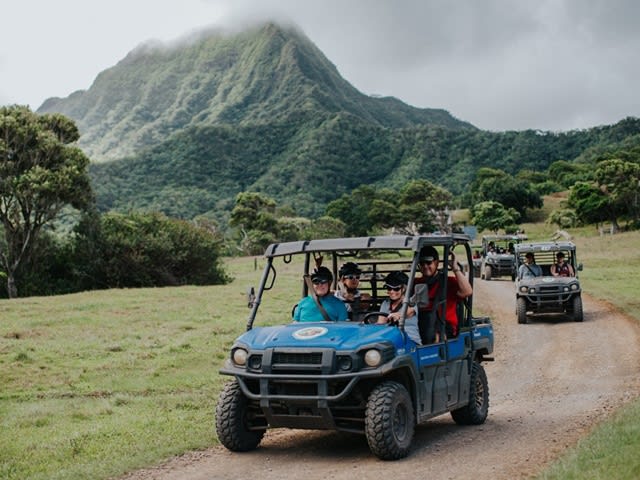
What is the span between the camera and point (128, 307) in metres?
30.9

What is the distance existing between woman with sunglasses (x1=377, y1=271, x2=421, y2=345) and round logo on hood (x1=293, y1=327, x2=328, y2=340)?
83 centimetres

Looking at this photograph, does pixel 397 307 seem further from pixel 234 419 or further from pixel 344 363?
pixel 234 419

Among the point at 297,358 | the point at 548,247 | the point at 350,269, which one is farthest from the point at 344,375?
the point at 548,247

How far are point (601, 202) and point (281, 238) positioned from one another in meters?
39.0

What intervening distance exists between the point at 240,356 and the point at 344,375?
132cm

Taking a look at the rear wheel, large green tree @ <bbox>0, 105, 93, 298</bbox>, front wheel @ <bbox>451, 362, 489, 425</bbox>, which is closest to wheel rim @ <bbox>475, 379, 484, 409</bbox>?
front wheel @ <bbox>451, 362, 489, 425</bbox>

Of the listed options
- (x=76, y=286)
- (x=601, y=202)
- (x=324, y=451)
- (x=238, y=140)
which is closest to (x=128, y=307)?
(x=76, y=286)

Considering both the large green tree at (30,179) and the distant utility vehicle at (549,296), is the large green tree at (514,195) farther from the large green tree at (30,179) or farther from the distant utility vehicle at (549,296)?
the distant utility vehicle at (549,296)

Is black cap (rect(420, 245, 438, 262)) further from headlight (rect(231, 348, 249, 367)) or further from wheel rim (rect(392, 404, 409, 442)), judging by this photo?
headlight (rect(231, 348, 249, 367))

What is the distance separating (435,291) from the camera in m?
10.4

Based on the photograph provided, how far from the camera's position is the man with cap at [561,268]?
84.9 feet

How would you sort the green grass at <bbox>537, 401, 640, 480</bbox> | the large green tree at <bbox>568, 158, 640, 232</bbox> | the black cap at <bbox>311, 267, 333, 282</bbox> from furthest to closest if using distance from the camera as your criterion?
1. the large green tree at <bbox>568, 158, 640, 232</bbox>
2. the black cap at <bbox>311, 267, 333, 282</bbox>
3. the green grass at <bbox>537, 401, 640, 480</bbox>

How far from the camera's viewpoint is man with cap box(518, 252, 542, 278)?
85.8 ft

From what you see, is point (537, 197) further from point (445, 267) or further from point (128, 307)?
point (445, 267)
